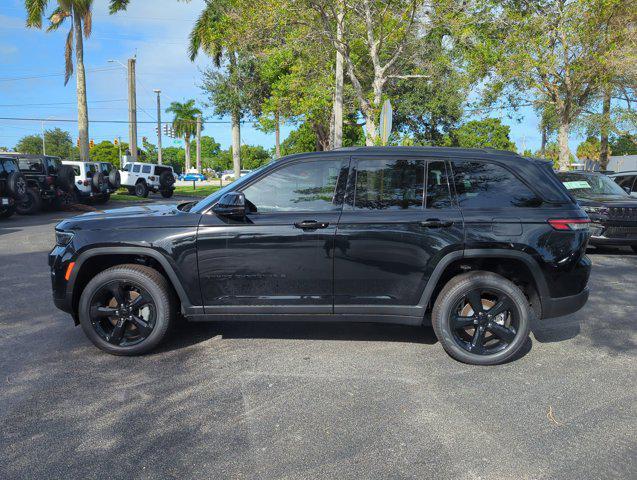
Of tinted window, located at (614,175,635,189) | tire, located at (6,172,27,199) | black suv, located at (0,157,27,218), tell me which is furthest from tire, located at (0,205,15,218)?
tinted window, located at (614,175,635,189)

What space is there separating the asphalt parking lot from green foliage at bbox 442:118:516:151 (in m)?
30.9

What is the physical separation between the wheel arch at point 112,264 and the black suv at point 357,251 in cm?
1

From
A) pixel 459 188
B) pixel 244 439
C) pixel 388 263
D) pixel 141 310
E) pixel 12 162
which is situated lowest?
pixel 244 439

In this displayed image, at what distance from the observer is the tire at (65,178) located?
56.3 ft

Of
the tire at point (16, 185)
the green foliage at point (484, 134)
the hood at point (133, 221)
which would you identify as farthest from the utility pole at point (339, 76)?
the green foliage at point (484, 134)

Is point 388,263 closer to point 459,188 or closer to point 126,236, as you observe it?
point 459,188

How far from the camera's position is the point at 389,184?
13.3 feet

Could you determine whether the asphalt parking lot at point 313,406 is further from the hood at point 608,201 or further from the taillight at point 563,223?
the hood at point 608,201

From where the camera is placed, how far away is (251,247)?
3910mm

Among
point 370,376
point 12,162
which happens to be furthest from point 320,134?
point 370,376

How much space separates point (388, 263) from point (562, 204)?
1.50m

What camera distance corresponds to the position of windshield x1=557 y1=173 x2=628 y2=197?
10069mm

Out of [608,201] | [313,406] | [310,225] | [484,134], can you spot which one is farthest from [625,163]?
[313,406]

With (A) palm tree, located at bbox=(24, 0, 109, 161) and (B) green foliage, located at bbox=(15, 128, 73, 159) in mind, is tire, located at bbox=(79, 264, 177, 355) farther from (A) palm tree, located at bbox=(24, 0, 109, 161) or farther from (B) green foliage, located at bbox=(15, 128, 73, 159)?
(B) green foliage, located at bbox=(15, 128, 73, 159)
